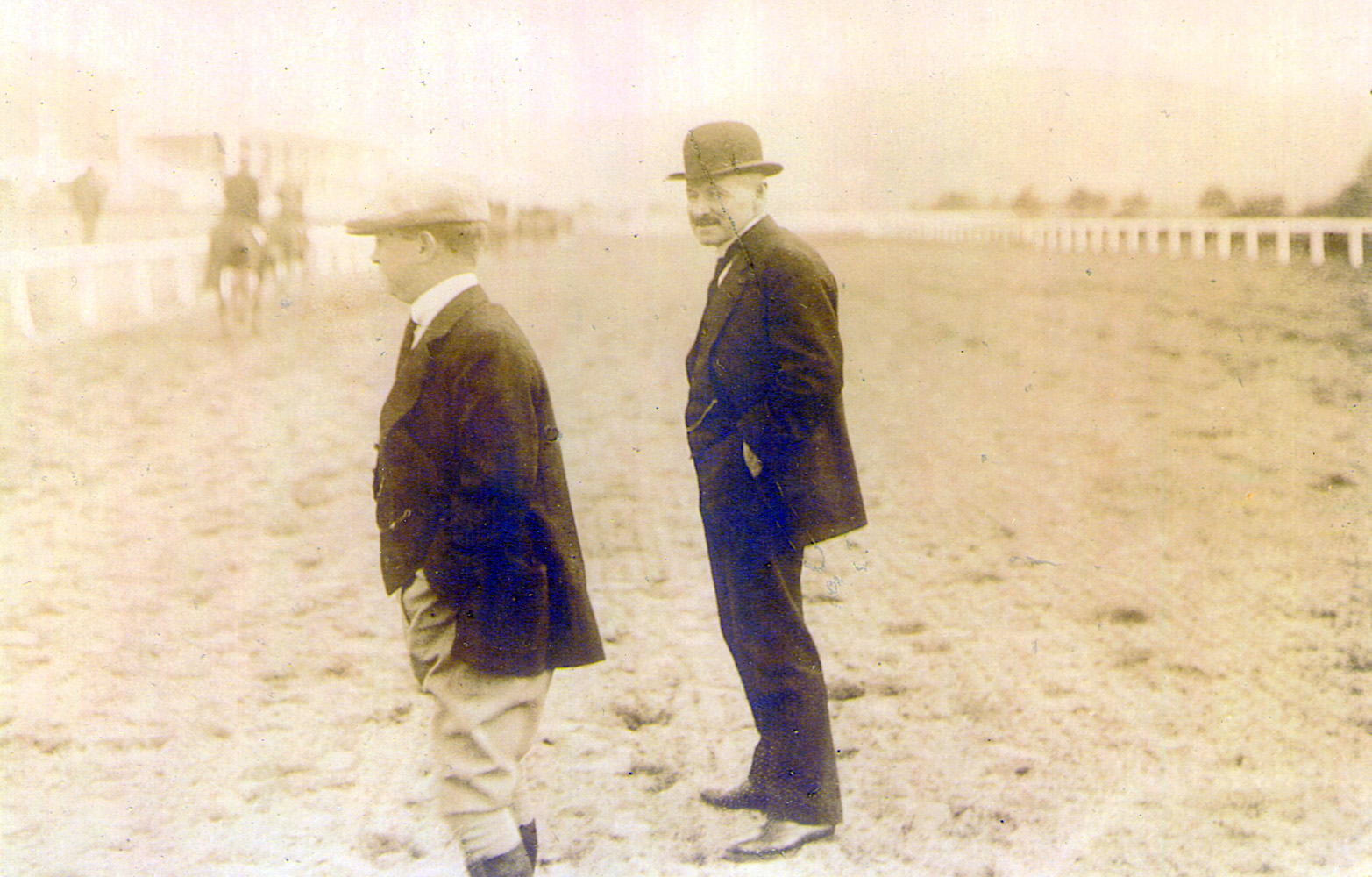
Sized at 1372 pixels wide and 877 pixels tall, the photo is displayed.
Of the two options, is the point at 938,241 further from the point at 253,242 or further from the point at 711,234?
the point at 253,242

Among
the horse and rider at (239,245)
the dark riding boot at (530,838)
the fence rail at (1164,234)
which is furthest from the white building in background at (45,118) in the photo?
the fence rail at (1164,234)

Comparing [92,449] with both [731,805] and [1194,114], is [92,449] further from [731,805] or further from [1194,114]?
[1194,114]

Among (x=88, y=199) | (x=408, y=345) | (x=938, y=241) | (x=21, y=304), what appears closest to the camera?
(x=408, y=345)

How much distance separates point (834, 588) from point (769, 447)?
3.84ft

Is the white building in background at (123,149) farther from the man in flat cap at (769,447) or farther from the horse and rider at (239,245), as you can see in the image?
the man in flat cap at (769,447)

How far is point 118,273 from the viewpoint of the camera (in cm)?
457

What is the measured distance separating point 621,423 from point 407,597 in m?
1.31

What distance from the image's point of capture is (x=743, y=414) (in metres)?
2.79

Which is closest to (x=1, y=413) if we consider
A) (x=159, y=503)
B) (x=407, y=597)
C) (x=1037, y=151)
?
(x=159, y=503)

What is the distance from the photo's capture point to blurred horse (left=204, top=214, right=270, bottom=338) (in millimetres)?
3551

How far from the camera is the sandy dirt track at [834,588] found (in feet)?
10.3

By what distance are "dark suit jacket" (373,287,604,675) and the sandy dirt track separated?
33.6 inches

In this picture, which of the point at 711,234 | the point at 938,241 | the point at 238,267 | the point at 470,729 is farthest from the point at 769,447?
the point at 238,267

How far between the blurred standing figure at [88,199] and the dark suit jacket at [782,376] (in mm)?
2403
